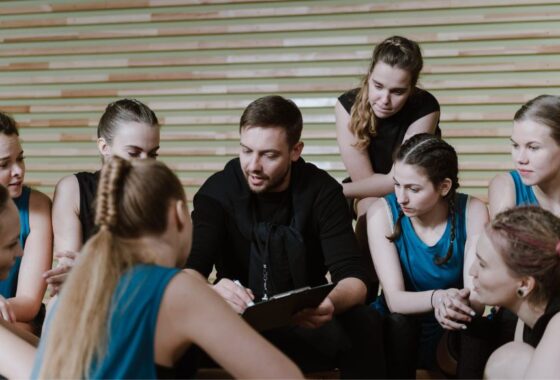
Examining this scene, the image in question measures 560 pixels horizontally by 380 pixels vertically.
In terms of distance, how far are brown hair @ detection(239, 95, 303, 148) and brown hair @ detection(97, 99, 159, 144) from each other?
32 cm

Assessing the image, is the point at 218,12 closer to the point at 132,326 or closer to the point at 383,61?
the point at 383,61

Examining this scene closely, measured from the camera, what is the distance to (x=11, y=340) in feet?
5.32

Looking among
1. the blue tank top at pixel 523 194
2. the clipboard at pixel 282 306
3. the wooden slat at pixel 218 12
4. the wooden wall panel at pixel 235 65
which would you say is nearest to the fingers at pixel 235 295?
the clipboard at pixel 282 306

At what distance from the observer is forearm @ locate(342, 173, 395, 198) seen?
9.24ft

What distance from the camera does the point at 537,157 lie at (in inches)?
96.4

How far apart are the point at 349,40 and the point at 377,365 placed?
2.38 metres

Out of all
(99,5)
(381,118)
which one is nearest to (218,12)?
(99,5)

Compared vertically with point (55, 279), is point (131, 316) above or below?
above

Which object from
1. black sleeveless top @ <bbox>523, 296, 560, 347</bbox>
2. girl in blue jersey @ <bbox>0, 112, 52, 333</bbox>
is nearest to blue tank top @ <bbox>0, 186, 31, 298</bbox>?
girl in blue jersey @ <bbox>0, 112, 52, 333</bbox>

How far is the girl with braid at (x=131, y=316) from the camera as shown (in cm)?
134

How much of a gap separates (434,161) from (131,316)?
4.32 feet

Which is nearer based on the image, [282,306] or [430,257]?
[282,306]

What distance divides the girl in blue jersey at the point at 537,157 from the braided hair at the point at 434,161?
0.21 m

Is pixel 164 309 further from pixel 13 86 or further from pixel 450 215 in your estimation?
pixel 13 86
